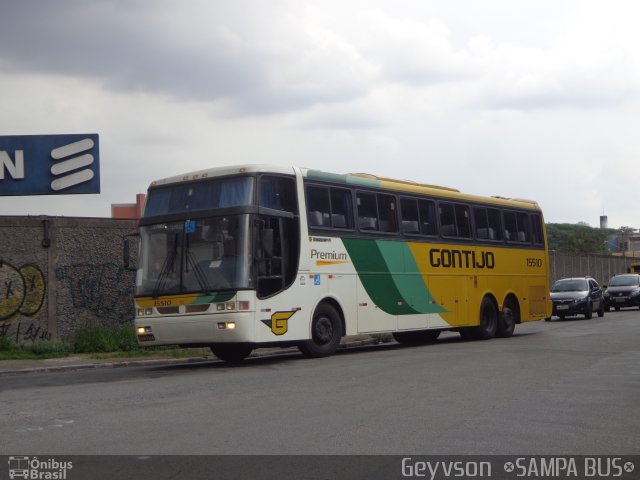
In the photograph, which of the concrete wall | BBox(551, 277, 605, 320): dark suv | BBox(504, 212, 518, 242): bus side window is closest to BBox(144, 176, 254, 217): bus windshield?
the concrete wall

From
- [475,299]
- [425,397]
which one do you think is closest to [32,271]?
[475,299]

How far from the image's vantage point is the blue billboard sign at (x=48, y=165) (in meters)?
23.2

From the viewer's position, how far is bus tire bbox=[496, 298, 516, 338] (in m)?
24.0

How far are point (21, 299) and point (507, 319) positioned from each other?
12.4 m

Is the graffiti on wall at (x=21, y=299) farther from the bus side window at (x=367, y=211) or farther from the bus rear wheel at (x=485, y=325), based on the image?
the bus rear wheel at (x=485, y=325)

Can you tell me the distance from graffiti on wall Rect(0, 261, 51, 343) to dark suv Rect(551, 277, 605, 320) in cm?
2122

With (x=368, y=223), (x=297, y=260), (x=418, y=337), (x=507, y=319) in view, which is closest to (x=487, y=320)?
(x=507, y=319)

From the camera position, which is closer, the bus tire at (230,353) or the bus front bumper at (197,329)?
the bus front bumper at (197,329)

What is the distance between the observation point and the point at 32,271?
21328 mm

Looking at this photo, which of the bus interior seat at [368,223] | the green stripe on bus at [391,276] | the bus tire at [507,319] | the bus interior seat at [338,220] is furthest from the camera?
the bus tire at [507,319]

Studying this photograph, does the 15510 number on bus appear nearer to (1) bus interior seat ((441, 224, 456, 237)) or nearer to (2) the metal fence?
(1) bus interior seat ((441, 224, 456, 237))

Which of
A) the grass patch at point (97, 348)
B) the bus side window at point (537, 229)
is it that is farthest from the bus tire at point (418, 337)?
the grass patch at point (97, 348)

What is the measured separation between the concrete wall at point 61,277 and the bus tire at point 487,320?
A: 8910 millimetres
